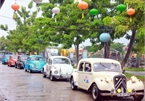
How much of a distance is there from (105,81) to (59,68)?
751 cm

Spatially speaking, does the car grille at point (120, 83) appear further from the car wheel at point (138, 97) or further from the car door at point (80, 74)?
the car door at point (80, 74)

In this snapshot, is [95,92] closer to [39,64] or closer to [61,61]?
[61,61]

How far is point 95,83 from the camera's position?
38.4 ft

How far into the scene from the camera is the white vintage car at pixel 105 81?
1121 centimetres

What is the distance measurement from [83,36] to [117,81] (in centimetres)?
1658

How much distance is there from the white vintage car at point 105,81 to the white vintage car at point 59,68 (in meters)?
4.66

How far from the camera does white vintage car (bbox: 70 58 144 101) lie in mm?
11211

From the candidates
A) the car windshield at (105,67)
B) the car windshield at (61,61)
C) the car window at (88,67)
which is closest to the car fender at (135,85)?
the car windshield at (105,67)

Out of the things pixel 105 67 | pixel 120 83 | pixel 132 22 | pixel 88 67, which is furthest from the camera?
pixel 132 22

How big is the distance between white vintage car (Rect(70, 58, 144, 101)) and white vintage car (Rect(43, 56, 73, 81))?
4.66m

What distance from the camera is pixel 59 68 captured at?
18609 mm

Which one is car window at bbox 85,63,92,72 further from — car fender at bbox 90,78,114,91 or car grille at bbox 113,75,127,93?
car grille at bbox 113,75,127,93

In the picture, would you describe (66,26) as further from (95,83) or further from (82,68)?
(95,83)

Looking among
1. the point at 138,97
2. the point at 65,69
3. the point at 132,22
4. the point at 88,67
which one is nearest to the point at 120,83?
the point at 138,97
